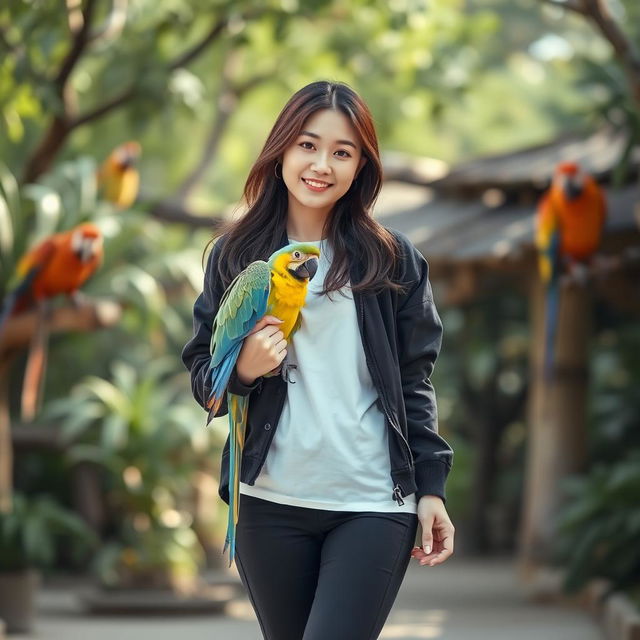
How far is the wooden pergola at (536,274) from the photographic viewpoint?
9703 millimetres

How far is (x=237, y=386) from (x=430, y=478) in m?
0.42

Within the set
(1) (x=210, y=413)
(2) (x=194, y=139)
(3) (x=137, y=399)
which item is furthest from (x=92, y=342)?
(1) (x=210, y=413)

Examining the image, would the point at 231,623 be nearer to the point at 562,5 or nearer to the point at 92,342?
the point at 92,342

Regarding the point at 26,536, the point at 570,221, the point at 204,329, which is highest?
the point at 204,329

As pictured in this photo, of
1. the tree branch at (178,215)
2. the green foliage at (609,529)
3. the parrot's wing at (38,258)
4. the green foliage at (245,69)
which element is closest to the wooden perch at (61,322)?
the parrot's wing at (38,258)

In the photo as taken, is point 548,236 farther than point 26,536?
No

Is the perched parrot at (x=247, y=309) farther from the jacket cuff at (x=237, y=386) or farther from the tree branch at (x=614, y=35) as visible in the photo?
the tree branch at (x=614, y=35)

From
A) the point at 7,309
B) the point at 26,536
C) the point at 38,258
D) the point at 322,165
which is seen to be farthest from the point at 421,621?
the point at 322,165

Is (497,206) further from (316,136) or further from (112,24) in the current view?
(316,136)

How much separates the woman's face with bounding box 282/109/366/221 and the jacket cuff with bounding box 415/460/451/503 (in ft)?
1.86

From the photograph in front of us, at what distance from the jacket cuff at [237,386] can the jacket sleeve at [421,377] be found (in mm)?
328

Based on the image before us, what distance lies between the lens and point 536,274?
409 inches

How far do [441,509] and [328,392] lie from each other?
0.32m

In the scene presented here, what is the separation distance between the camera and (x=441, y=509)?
2768mm
